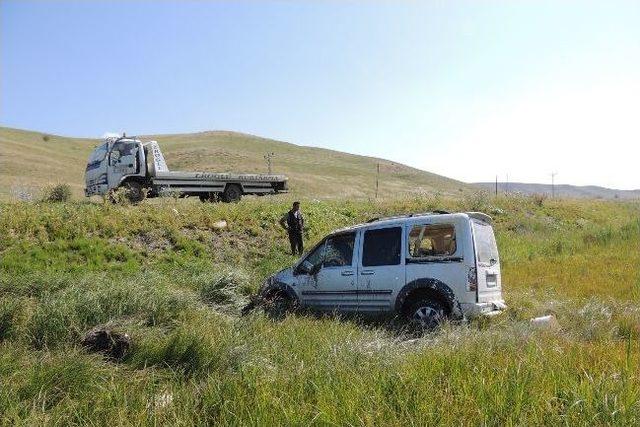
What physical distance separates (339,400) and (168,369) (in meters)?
2.24

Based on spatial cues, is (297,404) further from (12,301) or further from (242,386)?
(12,301)

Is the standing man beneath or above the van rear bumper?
above

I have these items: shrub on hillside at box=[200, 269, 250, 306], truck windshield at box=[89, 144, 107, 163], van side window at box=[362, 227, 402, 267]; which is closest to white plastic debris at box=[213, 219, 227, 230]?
shrub on hillside at box=[200, 269, 250, 306]

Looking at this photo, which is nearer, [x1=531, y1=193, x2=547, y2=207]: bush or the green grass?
the green grass

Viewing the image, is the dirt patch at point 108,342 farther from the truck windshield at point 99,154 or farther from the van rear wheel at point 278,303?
the truck windshield at point 99,154

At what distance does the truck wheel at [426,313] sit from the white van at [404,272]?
0.05 feet

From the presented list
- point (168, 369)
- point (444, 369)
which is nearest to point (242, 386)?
point (168, 369)

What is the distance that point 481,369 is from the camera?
177 inches

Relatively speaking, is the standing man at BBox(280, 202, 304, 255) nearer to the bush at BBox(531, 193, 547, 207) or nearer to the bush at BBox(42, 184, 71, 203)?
the bush at BBox(42, 184, 71, 203)

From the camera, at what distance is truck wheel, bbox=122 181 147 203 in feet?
59.2

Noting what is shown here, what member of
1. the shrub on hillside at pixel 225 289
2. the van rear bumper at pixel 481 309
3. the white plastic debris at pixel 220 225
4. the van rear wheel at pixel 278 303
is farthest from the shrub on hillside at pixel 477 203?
the van rear bumper at pixel 481 309

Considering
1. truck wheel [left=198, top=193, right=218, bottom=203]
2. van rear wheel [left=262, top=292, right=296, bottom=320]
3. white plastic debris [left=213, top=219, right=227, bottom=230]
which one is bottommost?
van rear wheel [left=262, top=292, right=296, bottom=320]

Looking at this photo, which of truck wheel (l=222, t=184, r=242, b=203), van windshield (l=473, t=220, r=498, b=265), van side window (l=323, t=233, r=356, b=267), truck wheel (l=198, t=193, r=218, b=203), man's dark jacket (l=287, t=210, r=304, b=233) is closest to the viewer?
van windshield (l=473, t=220, r=498, b=265)

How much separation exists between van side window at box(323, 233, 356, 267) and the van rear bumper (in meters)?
2.25
